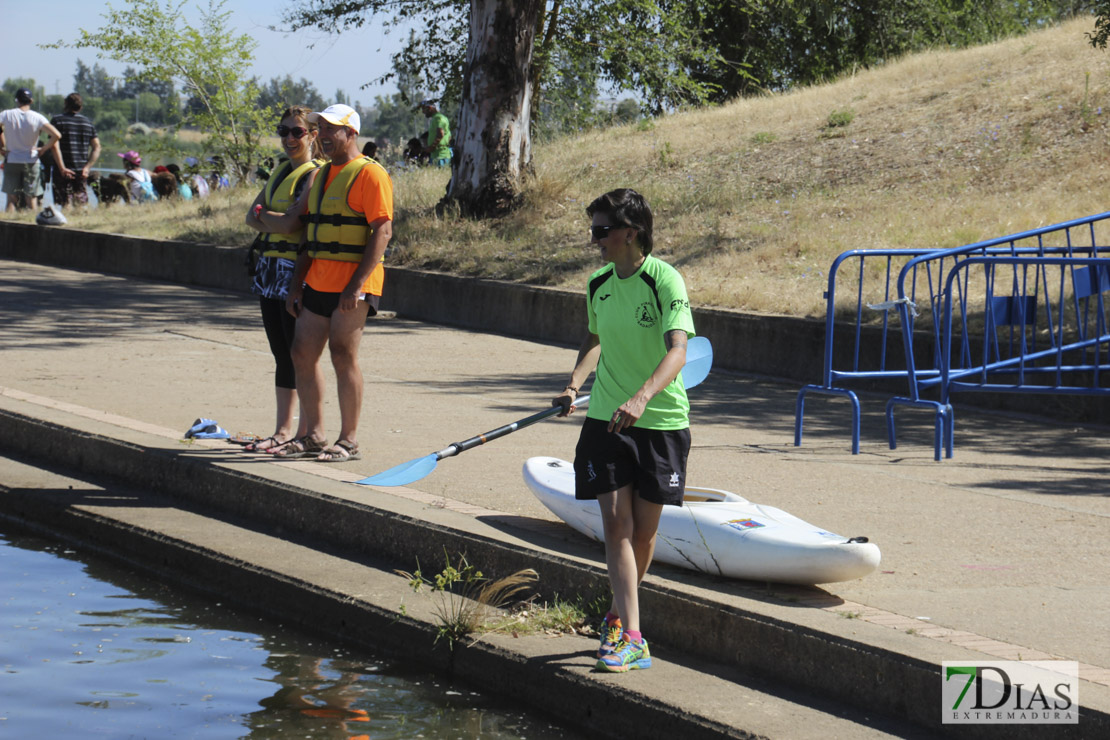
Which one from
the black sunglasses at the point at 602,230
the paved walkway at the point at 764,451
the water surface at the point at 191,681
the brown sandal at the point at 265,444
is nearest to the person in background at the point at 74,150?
the paved walkway at the point at 764,451

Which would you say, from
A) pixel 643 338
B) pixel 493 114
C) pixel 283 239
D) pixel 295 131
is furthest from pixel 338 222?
pixel 493 114

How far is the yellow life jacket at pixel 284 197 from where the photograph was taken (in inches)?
290

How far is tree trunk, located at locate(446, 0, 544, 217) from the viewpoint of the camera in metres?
17.3

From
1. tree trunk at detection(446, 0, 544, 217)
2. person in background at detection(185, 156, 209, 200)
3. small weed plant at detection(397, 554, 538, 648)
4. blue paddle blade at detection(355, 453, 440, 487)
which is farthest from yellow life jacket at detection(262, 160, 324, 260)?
person in background at detection(185, 156, 209, 200)

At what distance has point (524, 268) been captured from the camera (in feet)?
49.9

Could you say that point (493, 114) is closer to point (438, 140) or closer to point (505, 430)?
point (438, 140)

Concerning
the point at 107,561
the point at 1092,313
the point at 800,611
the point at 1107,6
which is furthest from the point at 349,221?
the point at 1107,6

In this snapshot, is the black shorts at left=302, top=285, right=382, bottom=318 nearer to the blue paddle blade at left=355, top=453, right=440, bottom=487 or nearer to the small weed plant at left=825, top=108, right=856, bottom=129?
the blue paddle blade at left=355, top=453, right=440, bottom=487

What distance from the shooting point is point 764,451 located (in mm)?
8359

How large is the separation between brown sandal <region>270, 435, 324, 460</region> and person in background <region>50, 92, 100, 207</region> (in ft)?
53.0

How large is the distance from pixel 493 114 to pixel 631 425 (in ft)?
44.9

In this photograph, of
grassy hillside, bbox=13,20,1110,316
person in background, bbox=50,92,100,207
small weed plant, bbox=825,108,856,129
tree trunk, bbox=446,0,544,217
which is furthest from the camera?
person in background, bbox=50,92,100,207

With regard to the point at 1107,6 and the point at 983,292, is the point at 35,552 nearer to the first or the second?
the point at 983,292

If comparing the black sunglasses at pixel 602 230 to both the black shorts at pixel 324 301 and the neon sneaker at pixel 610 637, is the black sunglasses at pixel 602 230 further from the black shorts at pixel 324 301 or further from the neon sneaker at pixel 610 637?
the black shorts at pixel 324 301
